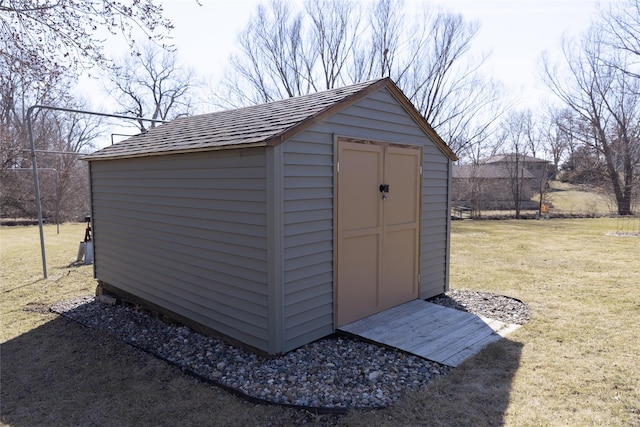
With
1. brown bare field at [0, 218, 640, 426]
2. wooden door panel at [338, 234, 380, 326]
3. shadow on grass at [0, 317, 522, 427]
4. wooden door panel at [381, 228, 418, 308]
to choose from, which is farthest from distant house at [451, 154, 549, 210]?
shadow on grass at [0, 317, 522, 427]

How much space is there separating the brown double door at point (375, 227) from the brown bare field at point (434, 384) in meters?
1.35

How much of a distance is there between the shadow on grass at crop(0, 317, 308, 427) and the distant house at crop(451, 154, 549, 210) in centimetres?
2140

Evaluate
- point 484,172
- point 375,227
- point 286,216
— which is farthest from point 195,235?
point 484,172

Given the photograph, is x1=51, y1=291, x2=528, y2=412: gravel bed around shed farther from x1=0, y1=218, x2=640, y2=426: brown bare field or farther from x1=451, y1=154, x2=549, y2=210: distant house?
x1=451, y1=154, x2=549, y2=210: distant house

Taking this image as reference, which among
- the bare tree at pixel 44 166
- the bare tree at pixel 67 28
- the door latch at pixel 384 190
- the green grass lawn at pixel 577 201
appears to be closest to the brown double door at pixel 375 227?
the door latch at pixel 384 190

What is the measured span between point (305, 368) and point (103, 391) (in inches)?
68.3

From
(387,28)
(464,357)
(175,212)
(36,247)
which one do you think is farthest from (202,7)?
(387,28)

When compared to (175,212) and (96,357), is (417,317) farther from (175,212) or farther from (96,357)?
(96,357)

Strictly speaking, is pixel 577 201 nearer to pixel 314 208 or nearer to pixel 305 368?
pixel 314 208

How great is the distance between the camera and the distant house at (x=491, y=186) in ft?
75.5

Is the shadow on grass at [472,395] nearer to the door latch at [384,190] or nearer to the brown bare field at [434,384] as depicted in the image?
the brown bare field at [434,384]

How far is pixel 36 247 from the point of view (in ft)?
36.8

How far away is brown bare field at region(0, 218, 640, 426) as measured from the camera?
9.45ft

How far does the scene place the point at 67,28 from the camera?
4.79 meters
